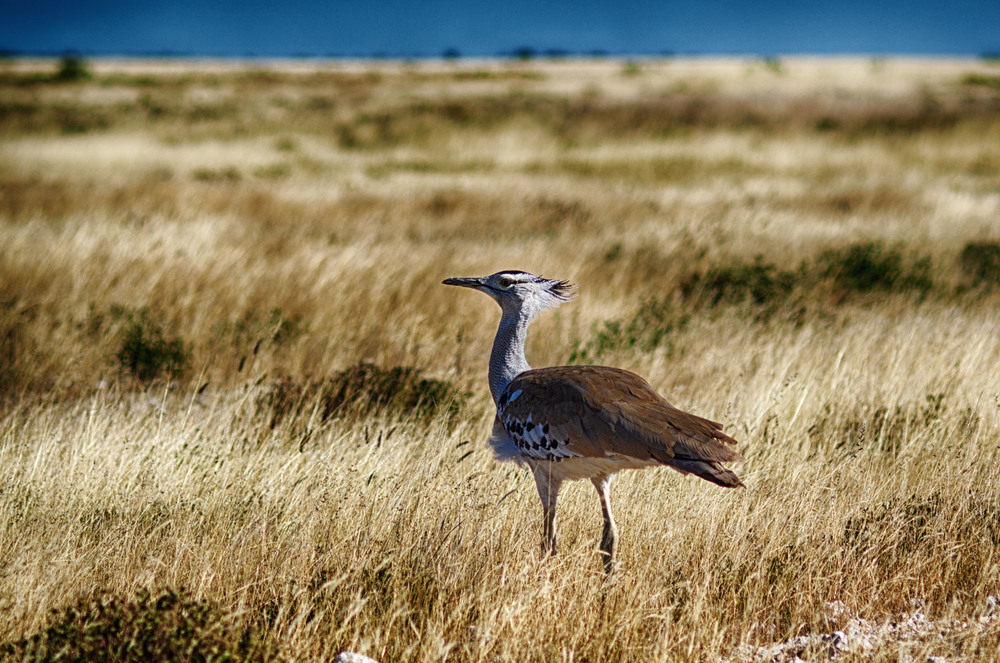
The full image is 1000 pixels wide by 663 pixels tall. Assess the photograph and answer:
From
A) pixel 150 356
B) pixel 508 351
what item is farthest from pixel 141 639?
pixel 150 356

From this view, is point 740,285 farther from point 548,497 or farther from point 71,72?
point 71,72

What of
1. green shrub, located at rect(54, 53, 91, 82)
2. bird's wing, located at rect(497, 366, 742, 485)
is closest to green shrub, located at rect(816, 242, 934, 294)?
bird's wing, located at rect(497, 366, 742, 485)

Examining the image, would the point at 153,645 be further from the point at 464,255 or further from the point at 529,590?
the point at 464,255

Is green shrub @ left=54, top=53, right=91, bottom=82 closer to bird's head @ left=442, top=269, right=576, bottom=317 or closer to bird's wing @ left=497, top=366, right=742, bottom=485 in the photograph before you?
bird's head @ left=442, top=269, right=576, bottom=317

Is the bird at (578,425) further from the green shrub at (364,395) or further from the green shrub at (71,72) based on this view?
the green shrub at (71,72)

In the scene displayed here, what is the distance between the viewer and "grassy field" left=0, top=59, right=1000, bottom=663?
283 centimetres

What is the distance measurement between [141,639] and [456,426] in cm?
239

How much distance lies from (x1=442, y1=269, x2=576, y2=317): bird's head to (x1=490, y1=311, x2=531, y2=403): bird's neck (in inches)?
1.5

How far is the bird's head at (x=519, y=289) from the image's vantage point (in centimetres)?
357

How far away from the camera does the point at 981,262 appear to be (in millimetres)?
8664

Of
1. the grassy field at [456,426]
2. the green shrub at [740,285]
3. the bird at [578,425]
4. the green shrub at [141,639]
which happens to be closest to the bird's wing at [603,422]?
the bird at [578,425]

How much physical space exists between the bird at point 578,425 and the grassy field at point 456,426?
1.04 ft

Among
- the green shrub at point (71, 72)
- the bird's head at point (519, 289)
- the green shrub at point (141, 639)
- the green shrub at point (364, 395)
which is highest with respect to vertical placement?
the green shrub at point (71, 72)

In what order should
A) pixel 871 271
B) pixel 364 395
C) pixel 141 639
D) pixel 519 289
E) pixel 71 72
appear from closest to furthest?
1. pixel 141 639
2. pixel 519 289
3. pixel 364 395
4. pixel 871 271
5. pixel 71 72
